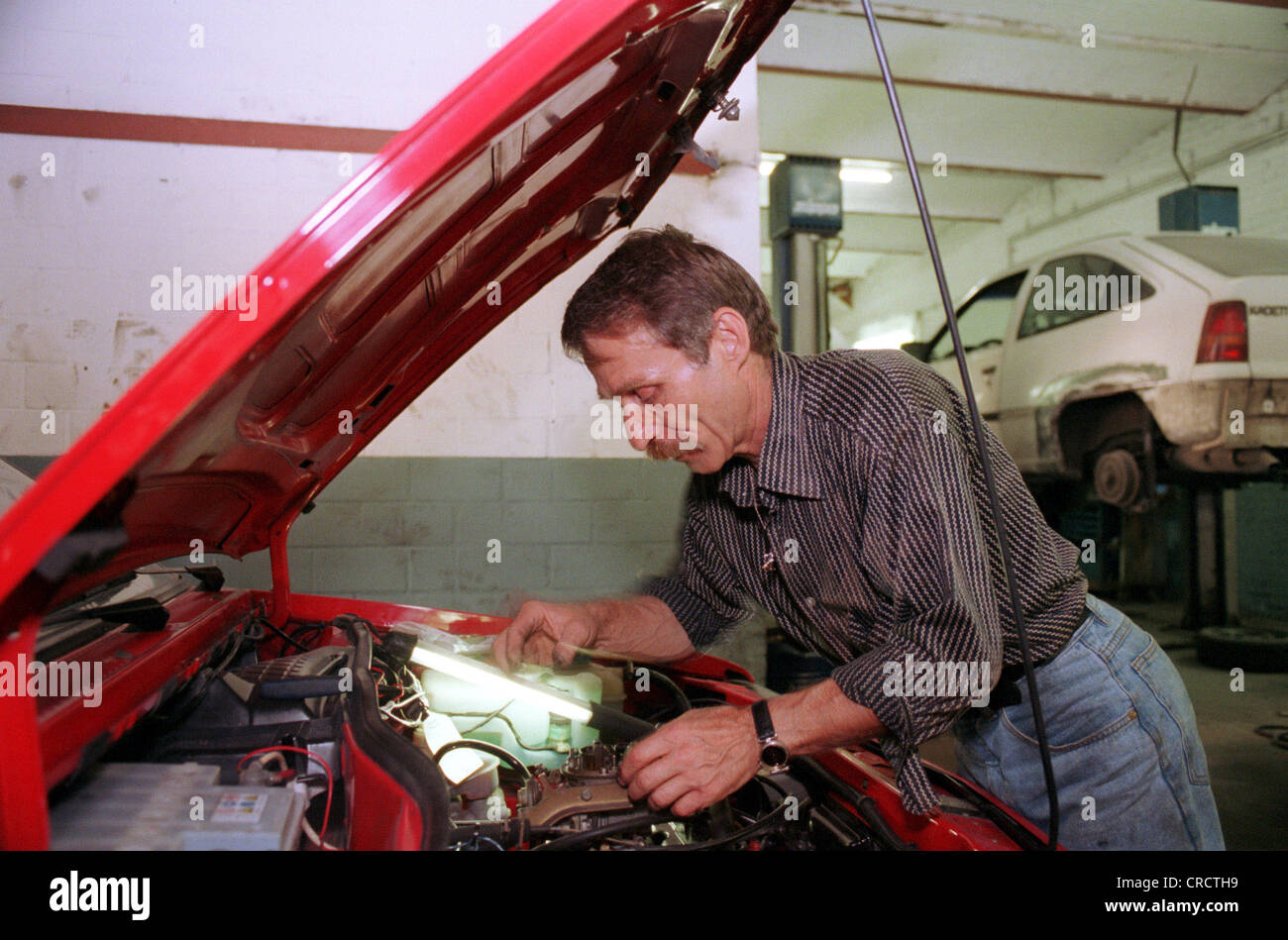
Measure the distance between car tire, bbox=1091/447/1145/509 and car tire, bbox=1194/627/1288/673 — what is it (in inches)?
49.1

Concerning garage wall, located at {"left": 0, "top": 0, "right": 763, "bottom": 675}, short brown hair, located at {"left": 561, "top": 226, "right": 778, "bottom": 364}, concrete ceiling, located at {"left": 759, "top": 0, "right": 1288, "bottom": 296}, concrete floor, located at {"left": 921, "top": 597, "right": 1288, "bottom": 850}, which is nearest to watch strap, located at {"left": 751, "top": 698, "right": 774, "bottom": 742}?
short brown hair, located at {"left": 561, "top": 226, "right": 778, "bottom": 364}

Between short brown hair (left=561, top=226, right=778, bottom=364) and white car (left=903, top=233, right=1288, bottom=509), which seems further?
white car (left=903, top=233, right=1288, bottom=509)

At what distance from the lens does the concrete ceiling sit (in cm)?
502

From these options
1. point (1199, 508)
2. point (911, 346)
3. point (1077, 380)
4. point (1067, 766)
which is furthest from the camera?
point (911, 346)

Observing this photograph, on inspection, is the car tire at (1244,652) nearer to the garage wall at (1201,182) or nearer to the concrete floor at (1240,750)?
the concrete floor at (1240,750)

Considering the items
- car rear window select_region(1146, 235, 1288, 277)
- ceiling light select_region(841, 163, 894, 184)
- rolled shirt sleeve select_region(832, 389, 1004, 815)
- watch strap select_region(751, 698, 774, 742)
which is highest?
ceiling light select_region(841, 163, 894, 184)

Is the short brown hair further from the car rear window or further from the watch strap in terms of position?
the car rear window

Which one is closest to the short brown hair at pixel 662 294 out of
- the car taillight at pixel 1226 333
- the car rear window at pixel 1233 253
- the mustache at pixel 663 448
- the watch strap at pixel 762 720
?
the mustache at pixel 663 448

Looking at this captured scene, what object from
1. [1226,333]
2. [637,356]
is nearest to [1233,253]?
[1226,333]

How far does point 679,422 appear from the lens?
1.43 meters
